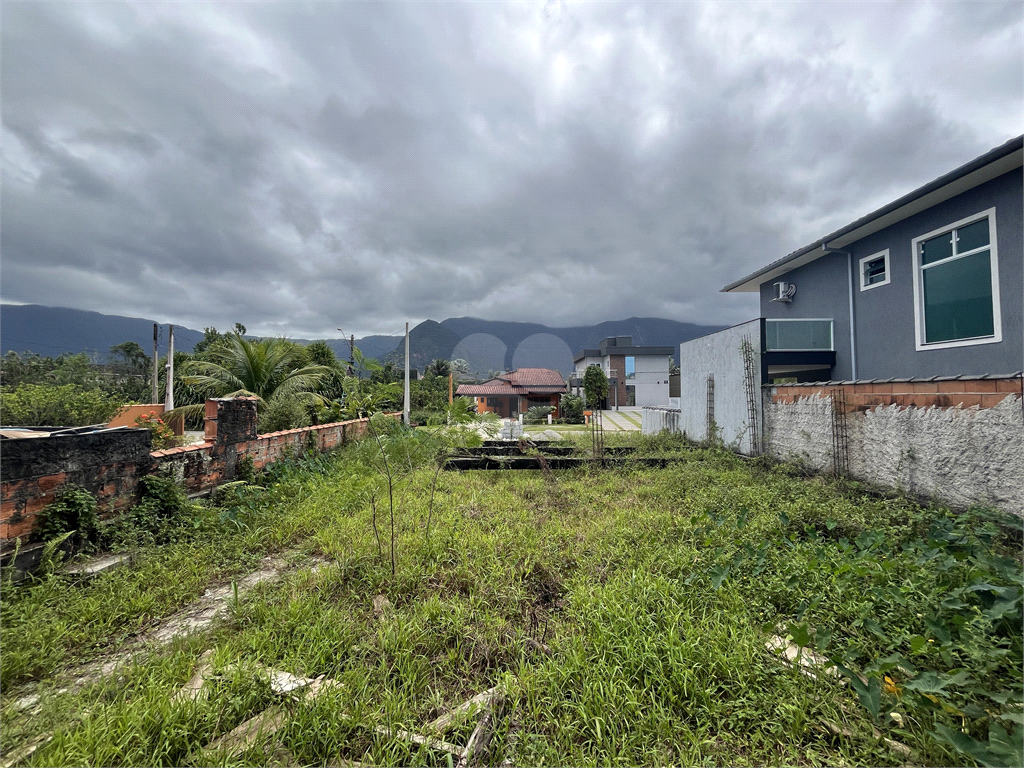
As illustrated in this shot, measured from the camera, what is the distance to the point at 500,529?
137 inches

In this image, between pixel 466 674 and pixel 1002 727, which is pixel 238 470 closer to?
pixel 466 674

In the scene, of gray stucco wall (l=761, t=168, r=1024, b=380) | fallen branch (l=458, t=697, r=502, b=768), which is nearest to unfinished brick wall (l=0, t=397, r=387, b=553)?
fallen branch (l=458, t=697, r=502, b=768)

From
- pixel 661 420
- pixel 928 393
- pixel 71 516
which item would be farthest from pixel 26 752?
pixel 661 420

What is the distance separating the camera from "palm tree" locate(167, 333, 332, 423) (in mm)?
7742

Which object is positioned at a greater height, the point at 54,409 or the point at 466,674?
the point at 54,409

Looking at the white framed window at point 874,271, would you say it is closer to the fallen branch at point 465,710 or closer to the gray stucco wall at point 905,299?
the gray stucco wall at point 905,299

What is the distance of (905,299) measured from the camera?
6.53 meters

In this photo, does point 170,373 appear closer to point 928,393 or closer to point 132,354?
point 132,354

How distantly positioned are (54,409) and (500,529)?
9127 millimetres

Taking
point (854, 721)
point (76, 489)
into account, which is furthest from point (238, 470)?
point (854, 721)

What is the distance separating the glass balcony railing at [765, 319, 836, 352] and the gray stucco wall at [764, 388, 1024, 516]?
202 cm

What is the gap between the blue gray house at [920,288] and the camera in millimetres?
5070

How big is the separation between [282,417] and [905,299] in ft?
35.4

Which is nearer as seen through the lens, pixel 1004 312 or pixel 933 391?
pixel 933 391
